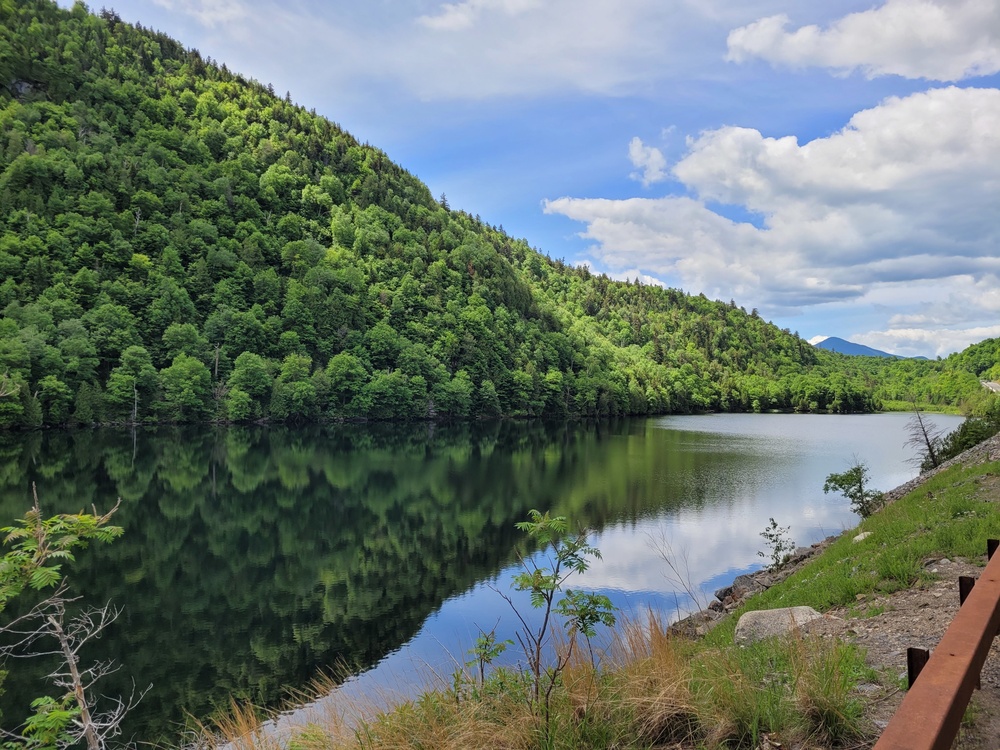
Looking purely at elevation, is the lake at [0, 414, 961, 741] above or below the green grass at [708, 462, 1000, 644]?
below

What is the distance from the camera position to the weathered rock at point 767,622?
7.05 m

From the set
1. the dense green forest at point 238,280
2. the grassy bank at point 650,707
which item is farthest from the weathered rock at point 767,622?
the dense green forest at point 238,280

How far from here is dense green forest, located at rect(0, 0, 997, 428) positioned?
75.6 metres

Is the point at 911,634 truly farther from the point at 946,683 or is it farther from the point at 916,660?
the point at 946,683

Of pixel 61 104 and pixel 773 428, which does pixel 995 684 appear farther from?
pixel 61 104

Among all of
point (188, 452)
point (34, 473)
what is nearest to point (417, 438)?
point (188, 452)

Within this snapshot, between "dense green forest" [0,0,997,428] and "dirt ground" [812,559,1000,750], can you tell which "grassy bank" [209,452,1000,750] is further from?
"dense green forest" [0,0,997,428]

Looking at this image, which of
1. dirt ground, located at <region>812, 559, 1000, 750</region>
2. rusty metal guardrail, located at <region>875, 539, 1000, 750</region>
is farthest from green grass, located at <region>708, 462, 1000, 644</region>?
rusty metal guardrail, located at <region>875, 539, 1000, 750</region>

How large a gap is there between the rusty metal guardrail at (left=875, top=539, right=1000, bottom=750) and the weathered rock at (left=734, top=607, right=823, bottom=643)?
14.6 ft

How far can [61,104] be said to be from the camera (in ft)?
367

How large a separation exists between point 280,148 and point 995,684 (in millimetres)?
154837

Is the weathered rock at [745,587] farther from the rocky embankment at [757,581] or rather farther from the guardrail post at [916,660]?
the guardrail post at [916,660]

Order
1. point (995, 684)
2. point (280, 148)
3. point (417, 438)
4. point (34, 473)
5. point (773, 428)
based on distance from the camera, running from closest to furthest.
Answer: point (995, 684) → point (34, 473) → point (417, 438) → point (773, 428) → point (280, 148)

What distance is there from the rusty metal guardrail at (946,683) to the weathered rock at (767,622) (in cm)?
446
